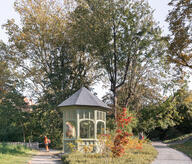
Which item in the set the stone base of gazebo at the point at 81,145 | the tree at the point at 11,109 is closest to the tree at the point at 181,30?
the stone base of gazebo at the point at 81,145

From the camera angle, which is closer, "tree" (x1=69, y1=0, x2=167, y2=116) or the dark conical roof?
the dark conical roof

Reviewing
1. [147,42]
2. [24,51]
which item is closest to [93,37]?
[147,42]

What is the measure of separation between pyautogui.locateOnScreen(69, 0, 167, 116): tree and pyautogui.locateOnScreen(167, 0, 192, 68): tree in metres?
3.61

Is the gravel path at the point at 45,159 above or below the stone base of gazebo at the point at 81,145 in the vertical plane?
below

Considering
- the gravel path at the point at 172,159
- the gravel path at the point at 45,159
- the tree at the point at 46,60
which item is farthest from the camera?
the tree at the point at 46,60

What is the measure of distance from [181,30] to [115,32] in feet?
18.0

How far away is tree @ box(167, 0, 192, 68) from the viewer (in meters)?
16.1

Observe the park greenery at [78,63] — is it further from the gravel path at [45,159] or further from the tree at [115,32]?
the gravel path at [45,159]

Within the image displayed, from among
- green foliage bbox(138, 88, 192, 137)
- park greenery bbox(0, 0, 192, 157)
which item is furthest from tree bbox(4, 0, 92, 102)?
green foliage bbox(138, 88, 192, 137)

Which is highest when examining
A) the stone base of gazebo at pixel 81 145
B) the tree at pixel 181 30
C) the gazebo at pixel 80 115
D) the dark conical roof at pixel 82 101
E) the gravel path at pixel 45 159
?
the tree at pixel 181 30

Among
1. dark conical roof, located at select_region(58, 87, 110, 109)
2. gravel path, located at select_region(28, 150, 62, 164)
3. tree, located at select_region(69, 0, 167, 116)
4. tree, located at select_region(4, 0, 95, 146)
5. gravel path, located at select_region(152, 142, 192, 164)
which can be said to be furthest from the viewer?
tree, located at select_region(4, 0, 95, 146)

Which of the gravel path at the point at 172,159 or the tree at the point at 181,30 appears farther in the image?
the tree at the point at 181,30

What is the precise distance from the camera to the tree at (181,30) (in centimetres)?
1614

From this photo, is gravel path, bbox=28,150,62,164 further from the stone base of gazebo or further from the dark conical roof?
the dark conical roof
